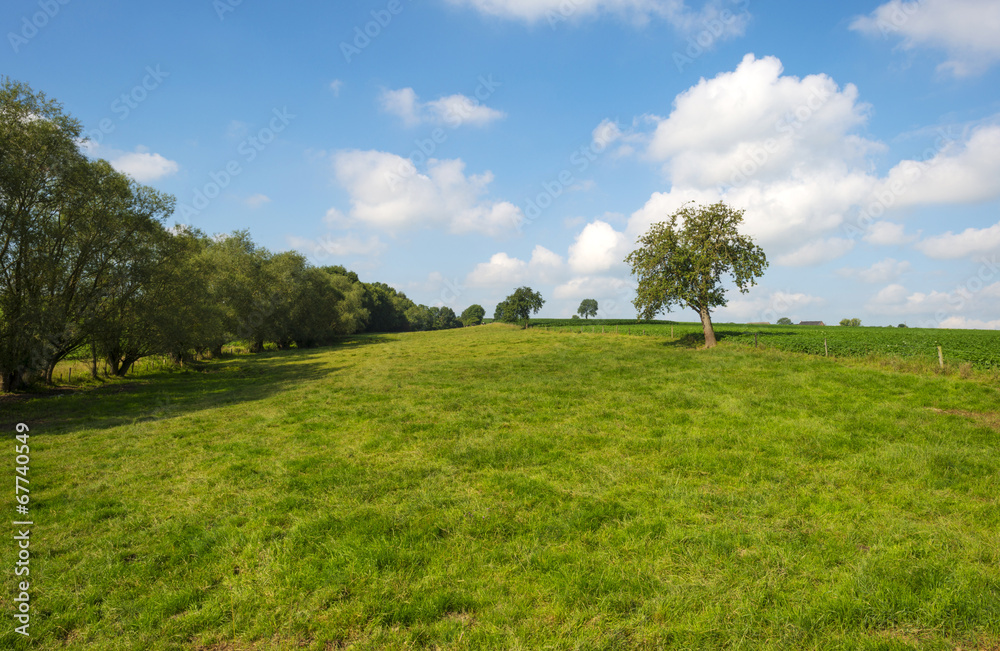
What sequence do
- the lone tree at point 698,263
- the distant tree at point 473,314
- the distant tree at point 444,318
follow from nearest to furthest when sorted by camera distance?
the lone tree at point 698,263 → the distant tree at point 444,318 → the distant tree at point 473,314

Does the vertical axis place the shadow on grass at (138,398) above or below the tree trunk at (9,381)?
below

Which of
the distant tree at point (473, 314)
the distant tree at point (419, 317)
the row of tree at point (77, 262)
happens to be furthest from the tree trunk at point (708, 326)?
the distant tree at point (473, 314)

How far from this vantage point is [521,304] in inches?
4604

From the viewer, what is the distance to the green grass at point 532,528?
17.1 feet

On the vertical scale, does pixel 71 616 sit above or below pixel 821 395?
below

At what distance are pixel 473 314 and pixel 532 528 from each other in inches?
7018

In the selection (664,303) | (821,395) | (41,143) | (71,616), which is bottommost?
(71,616)

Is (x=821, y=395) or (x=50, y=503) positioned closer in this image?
(x=50, y=503)

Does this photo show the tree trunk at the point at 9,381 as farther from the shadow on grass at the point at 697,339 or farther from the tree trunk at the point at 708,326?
the tree trunk at the point at 708,326

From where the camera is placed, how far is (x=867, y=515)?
25.7 feet

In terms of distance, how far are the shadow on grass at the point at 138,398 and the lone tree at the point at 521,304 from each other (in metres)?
85.2

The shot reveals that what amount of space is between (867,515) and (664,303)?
34.7 meters

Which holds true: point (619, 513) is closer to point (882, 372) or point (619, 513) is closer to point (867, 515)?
point (867, 515)

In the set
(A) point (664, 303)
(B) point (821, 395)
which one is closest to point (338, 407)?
(B) point (821, 395)
